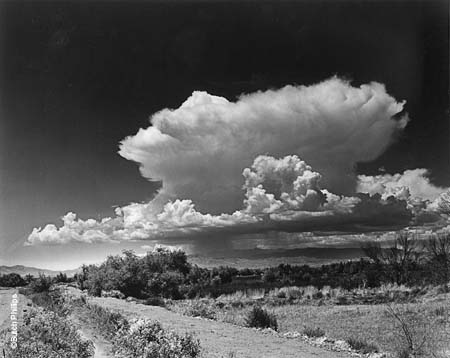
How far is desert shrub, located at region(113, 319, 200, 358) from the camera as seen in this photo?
9.53 m

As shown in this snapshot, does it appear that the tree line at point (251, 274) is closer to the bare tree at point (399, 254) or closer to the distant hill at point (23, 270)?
the bare tree at point (399, 254)

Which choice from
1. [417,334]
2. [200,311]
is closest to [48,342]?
[417,334]

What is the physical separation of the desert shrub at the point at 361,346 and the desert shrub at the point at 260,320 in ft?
12.1

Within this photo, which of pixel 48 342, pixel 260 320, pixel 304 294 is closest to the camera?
pixel 48 342

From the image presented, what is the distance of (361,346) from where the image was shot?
1113 centimetres

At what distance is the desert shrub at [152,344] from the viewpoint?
31.3 ft

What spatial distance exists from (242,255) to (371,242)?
11.7 ft

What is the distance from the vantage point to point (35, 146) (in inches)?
529

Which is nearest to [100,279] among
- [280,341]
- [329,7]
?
[280,341]

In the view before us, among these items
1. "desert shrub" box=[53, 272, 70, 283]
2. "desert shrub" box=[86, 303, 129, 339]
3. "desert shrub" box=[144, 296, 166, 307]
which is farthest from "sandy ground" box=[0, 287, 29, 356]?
"desert shrub" box=[144, 296, 166, 307]

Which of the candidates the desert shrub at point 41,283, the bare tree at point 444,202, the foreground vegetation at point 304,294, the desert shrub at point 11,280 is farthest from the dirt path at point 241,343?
the bare tree at point 444,202

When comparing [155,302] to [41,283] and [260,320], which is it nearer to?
[41,283]

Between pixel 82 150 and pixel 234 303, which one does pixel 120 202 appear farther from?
pixel 234 303

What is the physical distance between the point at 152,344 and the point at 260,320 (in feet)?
20.3
